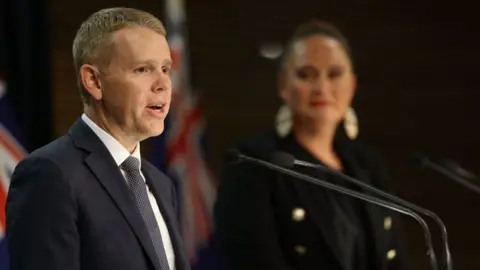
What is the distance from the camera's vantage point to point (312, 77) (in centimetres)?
244

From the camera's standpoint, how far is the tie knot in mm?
1646

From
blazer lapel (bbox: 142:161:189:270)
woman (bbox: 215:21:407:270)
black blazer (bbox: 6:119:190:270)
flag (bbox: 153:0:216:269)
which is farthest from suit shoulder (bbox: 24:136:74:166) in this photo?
flag (bbox: 153:0:216:269)

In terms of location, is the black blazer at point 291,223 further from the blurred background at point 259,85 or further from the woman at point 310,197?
the blurred background at point 259,85

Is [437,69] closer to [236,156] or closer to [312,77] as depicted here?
[312,77]

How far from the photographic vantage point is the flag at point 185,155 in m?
3.00

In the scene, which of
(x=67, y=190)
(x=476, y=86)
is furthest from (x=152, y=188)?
(x=476, y=86)

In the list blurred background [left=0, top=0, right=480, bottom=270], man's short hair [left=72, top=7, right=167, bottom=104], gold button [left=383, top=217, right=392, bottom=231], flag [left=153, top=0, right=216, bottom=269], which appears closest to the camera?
man's short hair [left=72, top=7, right=167, bottom=104]

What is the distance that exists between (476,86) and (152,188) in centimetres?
217

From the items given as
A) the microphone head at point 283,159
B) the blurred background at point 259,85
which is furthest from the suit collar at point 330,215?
the blurred background at point 259,85

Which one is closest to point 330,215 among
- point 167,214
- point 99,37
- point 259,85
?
point 167,214

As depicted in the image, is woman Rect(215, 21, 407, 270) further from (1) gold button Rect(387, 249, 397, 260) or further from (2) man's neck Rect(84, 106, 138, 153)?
(2) man's neck Rect(84, 106, 138, 153)

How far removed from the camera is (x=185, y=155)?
9.98 ft

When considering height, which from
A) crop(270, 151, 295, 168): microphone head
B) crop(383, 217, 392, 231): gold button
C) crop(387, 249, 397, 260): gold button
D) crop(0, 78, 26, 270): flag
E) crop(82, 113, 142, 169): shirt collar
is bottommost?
crop(387, 249, 397, 260): gold button

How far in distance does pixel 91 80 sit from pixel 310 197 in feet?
2.82
